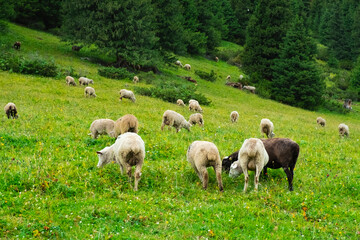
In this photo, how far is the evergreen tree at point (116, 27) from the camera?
39688mm

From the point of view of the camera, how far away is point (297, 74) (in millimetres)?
44375

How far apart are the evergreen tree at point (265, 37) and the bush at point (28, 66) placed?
30925mm

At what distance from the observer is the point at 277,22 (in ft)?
176

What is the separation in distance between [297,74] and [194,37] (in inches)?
909

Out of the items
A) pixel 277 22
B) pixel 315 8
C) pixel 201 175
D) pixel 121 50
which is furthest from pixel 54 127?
pixel 315 8

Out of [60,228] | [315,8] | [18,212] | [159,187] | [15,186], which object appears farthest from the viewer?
[315,8]

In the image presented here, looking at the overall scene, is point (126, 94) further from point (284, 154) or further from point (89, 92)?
point (284, 154)

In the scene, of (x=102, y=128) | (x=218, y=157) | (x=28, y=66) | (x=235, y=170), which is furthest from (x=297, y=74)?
(x=218, y=157)

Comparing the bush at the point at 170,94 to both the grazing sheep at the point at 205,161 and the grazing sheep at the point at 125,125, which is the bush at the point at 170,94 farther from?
the grazing sheep at the point at 205,161

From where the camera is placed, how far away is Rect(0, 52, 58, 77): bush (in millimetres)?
30422

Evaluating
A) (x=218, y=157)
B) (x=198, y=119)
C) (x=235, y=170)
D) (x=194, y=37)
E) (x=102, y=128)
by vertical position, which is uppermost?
(x=194, y=37)

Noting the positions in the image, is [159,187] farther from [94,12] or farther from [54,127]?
[94,12]

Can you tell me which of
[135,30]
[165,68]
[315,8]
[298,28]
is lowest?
[165,68]

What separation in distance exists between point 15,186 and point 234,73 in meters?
54.8
